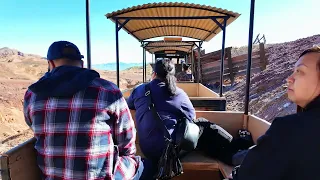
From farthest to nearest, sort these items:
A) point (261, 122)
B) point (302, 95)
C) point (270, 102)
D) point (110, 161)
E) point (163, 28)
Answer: point (270, 102) → point (163, 28) → point (261, 122) → point (110, 161) → point (302, 95)

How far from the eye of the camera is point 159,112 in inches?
102

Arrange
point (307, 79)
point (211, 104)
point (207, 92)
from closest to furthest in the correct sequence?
1. point (307, 79)
2. point (211, 104)
3. point (207, 92)

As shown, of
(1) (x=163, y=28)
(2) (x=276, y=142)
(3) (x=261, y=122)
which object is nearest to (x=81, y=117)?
(2) (x=276, y=142)

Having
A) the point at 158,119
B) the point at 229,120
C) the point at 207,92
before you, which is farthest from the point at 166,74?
the point at 207,92

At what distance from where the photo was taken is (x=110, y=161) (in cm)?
182

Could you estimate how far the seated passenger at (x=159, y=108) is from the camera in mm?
2566

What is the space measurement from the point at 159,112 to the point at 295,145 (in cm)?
160

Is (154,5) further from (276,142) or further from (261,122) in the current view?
(276,142)

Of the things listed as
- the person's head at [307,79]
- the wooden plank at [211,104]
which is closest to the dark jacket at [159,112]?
the person's head at [307,79]

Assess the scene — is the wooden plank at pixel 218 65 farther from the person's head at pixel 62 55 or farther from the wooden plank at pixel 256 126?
the person's head at pixel 62 55

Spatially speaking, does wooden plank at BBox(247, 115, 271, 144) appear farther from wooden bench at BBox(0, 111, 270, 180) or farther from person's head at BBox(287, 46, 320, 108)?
person's head at BBox(287, 46, 320, 108)

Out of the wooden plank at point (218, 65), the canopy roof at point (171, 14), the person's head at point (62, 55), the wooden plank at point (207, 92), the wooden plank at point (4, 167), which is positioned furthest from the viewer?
the wooden plank at point (218, 65)

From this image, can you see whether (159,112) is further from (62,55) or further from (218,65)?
(218,65)

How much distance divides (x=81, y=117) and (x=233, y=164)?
176 cm
